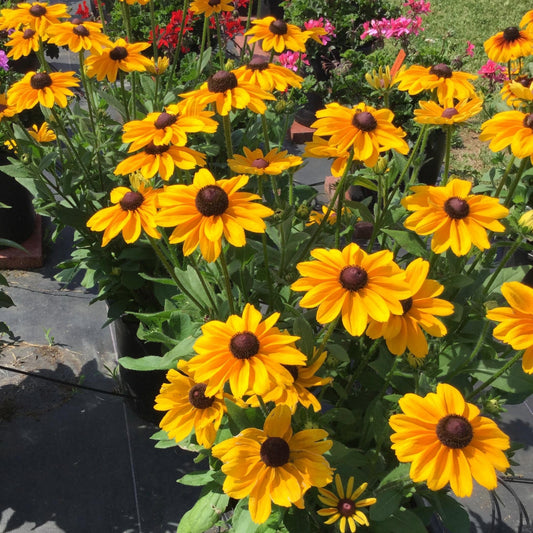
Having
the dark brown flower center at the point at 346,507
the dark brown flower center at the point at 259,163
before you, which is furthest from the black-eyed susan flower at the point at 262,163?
the dark brown flower center at the point at 346,507

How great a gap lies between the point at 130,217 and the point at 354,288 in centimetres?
41

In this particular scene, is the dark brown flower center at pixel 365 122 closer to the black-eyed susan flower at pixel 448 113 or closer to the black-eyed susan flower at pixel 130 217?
the black-eyed susan flower at pixel 448 113

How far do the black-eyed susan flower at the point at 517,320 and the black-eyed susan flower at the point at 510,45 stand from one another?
0.85 meters

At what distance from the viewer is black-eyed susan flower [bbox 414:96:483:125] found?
39.0 inches

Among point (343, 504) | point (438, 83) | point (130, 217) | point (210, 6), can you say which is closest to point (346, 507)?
point (343, 504)

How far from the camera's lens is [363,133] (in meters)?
0.95

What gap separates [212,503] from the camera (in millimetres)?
1178

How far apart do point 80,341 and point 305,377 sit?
1.48 meters

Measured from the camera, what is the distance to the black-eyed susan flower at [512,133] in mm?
907

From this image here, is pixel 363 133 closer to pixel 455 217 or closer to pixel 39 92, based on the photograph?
pixel 455 217

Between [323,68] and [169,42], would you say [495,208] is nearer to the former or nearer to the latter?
[169,42]

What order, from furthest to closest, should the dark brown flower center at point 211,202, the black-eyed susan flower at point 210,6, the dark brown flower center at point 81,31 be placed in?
1. the black-eyed susan flower at point 210,6
2. the dark brown flower center at point 81,31
3. the dark brown flower center at point 211,202

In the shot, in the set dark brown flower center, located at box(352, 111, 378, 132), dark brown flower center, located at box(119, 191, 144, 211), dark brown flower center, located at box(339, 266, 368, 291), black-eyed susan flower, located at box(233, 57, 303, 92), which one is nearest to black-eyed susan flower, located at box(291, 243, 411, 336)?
dark brown flower center, located at box(339, 266, 368, 291)

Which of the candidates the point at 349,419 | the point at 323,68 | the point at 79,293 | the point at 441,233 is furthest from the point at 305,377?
the point at 323,68
